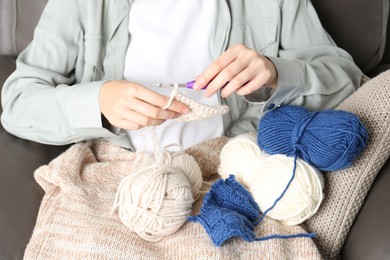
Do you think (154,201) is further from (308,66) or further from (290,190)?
(308,66)

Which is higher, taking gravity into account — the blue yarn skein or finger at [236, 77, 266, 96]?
finger at [236, 77, 266, 96]

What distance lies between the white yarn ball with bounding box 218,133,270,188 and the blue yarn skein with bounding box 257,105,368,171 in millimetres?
19

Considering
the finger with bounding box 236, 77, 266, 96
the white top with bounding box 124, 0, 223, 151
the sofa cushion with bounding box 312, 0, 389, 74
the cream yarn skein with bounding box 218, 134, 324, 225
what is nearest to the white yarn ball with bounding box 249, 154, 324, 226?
the cream yarn skein with bounding box 218, 134, 324, 225

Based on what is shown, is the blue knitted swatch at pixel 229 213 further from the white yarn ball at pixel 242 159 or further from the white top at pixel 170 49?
the white top at pixel 170 49

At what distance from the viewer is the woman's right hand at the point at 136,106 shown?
2.47ft

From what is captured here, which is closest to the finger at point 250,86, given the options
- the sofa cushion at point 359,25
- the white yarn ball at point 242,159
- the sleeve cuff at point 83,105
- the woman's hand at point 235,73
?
the woman's hand at point 235,73

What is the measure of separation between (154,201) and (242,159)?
0.18 m

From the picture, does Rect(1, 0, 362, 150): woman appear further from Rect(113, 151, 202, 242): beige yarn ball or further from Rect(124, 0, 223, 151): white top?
Rect(113, 151, 202, 242): beige yarn ball

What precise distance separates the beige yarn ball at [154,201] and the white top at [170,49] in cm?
19

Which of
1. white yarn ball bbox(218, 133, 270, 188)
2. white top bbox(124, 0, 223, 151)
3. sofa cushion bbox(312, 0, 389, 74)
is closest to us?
white yarn ball bbox(218, 133, 270, 188)

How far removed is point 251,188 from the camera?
813 mm

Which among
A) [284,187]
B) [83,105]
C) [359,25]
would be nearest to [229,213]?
[284,187]

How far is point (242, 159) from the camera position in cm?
85

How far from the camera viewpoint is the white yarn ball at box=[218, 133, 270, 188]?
2.74 feet
